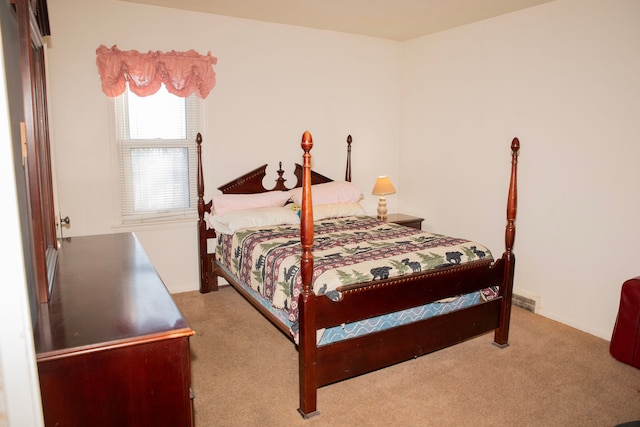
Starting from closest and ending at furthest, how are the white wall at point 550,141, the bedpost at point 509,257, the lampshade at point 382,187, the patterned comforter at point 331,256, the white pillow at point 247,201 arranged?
the patterned comforter at point 331,256
the bedpost at point 509,257
the white wall at point 550,141
the white pillow at point 247,201
the lampshade at point 382,187

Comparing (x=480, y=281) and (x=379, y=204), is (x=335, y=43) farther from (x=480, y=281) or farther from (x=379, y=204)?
(x=480, y=281)

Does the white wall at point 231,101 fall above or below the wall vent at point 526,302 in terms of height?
above

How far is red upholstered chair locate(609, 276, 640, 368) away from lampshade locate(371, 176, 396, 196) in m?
2.34

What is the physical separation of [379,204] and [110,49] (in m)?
2.97

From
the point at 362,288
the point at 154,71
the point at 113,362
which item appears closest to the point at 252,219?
the point at 154,71

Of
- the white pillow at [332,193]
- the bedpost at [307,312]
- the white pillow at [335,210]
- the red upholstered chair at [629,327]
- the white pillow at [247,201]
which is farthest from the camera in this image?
the white pillow at [332,193]

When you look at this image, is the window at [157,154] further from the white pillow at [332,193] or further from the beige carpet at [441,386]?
the beige carpet at [441,386]

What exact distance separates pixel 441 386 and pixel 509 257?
1022mm

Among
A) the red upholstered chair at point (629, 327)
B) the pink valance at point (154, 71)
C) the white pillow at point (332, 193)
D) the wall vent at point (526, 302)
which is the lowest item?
the wall vent at point (526, 302)

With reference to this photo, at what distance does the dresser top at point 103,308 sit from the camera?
4.25ft

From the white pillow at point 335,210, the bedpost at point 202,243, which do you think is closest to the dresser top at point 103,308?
the bedpost at point 202,243

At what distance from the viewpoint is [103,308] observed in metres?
1.53

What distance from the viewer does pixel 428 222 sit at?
5.01m

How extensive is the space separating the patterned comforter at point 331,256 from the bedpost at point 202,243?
275 mm
